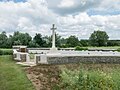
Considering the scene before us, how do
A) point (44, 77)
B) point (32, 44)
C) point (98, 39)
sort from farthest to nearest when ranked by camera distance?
point (98, 39) < point (32, 44) < point (44, 77)

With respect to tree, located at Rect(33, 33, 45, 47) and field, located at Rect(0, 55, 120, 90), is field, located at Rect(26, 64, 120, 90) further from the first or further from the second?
tree, located at Rect(33, 33, 45, 47)

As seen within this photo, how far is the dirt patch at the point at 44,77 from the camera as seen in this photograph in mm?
11036

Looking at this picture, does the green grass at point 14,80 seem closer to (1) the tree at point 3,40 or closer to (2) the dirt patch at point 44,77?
(2) the dirt patch at point 44,77

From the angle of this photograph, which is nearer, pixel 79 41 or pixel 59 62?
pixel 59 62

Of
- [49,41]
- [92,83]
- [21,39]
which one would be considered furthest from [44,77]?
[21,39]

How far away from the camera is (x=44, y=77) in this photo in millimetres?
12227

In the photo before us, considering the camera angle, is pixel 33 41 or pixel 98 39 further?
pixel 98 39

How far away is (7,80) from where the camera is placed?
12062mm

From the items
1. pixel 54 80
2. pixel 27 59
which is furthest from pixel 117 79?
pixel 27 59

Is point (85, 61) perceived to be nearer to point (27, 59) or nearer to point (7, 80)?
point (27, 59)

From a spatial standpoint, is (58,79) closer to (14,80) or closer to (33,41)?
(14,80)

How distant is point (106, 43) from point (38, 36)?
1657 cm

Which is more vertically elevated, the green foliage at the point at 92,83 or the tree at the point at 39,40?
the tree at the point at 39,40

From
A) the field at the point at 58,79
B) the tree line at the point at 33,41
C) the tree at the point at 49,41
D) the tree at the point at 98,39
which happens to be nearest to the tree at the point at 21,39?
the tree line at the point at 33,41
